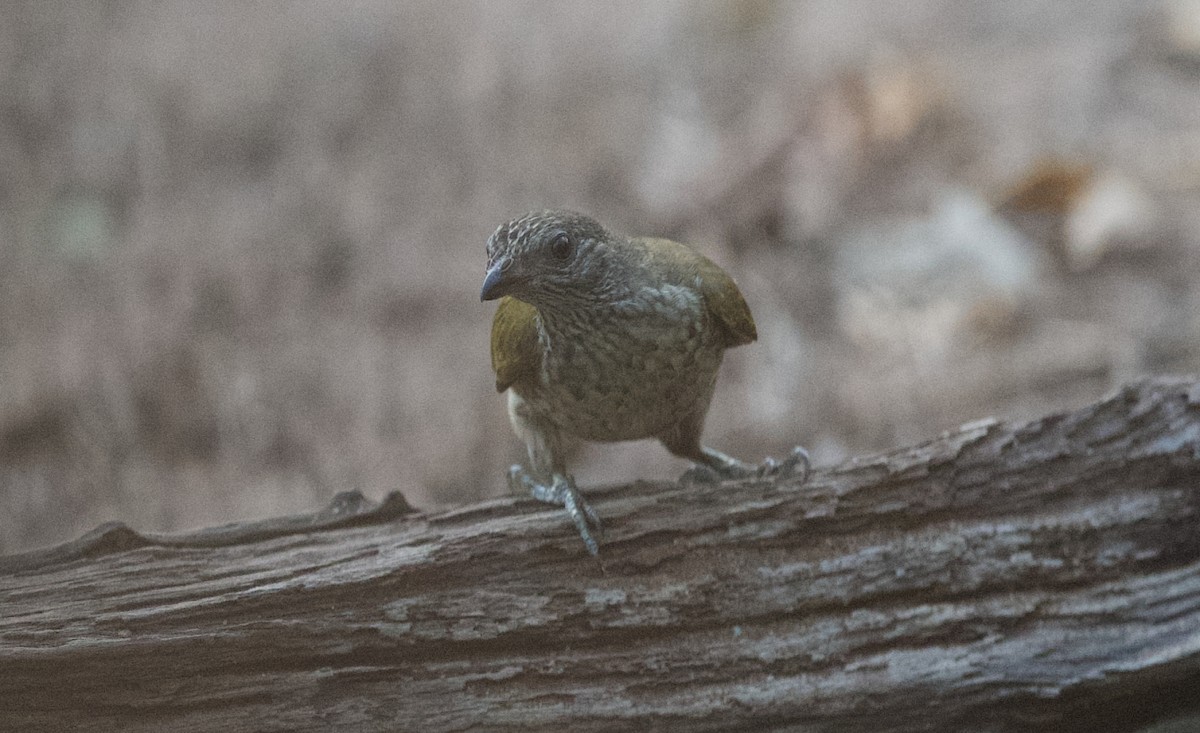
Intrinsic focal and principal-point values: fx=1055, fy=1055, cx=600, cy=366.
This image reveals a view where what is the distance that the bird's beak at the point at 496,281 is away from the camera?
3.59 m

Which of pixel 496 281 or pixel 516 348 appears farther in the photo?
pixel 516 348

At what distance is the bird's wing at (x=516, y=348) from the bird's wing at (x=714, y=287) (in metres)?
0.53

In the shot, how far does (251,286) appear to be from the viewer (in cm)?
717

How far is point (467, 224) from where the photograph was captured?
25.5 feet

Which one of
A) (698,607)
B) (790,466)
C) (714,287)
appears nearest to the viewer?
(698,607)

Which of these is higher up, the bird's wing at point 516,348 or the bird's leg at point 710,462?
the bird's wing at point 516,348

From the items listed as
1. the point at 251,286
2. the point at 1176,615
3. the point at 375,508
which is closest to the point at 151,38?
the point at 251,286

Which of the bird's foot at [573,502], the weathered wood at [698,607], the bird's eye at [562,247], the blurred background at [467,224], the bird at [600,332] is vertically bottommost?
the weathered wood at [698,607]

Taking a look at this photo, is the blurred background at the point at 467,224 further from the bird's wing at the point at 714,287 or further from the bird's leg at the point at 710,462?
the bird's wing at the point at 714,287

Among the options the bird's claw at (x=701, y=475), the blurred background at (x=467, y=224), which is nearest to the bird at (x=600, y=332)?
the bird's claw at (x=701, y=475)

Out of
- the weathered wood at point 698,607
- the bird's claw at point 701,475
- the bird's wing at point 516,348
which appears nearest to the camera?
the weathered wood at point 698,607

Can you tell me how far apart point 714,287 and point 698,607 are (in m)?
1.22

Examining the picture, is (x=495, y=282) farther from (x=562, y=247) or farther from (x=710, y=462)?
(x=710, y=462)

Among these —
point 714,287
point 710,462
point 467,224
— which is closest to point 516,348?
point 714,287
